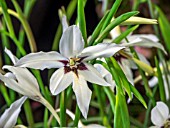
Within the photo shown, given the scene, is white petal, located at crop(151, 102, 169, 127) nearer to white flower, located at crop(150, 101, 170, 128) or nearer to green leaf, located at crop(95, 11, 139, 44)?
white flower, located at crop(150, 101, 170, 128)

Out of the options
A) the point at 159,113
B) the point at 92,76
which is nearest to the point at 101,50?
the point at 92,76

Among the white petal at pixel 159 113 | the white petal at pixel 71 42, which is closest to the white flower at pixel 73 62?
the white petal at pixel 71 42

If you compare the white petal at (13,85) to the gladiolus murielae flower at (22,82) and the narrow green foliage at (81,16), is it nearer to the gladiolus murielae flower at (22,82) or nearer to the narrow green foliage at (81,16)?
the gladiolus murielae flower at (22,82)

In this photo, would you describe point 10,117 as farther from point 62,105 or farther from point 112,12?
point 112,12

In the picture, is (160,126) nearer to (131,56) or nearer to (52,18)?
(131,56)

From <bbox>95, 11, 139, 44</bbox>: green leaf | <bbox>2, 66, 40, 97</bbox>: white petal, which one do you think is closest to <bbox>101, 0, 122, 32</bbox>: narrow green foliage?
<bbox>95, 11, 139, 44</bbox>: green leaf

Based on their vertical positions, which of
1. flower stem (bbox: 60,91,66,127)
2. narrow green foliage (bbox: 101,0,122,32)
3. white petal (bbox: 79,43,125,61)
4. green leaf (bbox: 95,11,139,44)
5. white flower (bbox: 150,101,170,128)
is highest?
narrow green foliage (bbox: 101,0,122,32)
